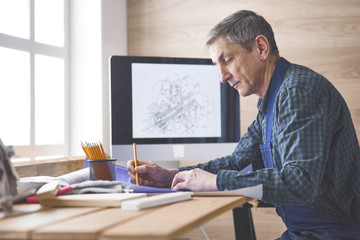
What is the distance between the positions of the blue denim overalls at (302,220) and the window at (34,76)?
130 cm

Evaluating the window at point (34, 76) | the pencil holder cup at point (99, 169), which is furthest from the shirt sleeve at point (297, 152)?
the window at point (34, 76)

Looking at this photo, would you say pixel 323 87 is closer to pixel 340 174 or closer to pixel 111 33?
pixel 340 174

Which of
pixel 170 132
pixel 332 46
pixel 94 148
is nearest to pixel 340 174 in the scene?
pixel 94 148

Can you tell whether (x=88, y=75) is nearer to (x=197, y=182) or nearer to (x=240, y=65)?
(x=240, y=65)

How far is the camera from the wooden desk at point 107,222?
0.66 m

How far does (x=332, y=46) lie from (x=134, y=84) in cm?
124

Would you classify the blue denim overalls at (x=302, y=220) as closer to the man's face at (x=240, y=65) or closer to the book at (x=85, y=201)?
the man's face at (x=240, y=65)

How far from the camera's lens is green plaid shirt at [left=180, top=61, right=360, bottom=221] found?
3.66ft

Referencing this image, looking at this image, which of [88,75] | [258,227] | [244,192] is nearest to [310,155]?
[244,192]

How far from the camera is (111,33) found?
2676 mm

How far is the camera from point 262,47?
4.83 ft

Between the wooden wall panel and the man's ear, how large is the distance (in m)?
1.23

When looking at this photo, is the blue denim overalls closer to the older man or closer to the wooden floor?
the older man

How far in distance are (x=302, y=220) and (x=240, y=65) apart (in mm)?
536
